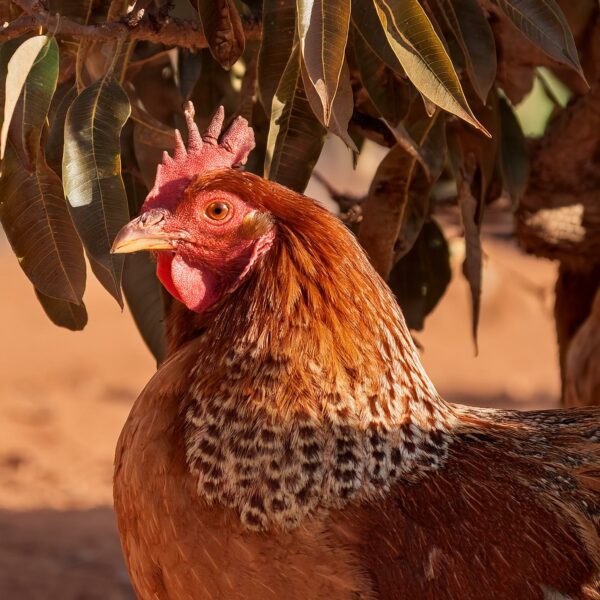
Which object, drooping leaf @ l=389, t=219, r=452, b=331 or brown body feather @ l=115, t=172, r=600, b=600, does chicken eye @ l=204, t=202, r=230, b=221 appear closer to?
brown body feather @ l=115, t=172, r=600, b=600

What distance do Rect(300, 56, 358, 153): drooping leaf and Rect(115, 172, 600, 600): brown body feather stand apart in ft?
1.01

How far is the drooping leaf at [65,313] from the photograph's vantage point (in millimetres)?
3303

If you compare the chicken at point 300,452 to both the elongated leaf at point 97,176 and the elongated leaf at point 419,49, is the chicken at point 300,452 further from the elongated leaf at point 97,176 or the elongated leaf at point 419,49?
the elongated leaf at point 419,49

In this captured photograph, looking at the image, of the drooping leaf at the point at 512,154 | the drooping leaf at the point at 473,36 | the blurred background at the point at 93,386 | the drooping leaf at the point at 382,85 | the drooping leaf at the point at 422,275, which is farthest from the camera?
the blurred background at the point at 93,386

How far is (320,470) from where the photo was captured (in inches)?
108

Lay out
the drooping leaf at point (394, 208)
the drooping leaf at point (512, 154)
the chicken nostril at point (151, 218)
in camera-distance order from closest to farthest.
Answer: the chicken nostril at point (151, 218)
the drooping leaf at point (394, 208)
the drooping leaf at point (512, 154)

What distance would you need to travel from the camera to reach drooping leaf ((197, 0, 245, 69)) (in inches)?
112

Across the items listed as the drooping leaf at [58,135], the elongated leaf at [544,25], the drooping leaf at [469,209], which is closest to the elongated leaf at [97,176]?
the drooping leaf at [58,135]

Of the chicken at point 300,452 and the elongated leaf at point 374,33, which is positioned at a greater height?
the elongated leaf at point 374,33

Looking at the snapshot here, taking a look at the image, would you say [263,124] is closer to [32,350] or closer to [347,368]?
[347,368]

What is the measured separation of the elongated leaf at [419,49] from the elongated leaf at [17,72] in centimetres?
79

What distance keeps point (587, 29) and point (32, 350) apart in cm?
768

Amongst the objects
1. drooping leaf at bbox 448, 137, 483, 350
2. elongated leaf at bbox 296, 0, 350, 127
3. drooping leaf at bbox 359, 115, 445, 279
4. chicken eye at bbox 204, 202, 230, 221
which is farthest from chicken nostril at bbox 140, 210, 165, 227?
drooping leaf at bbox 448, 137, 483, 350

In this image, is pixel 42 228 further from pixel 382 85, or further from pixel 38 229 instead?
pixel 382 85
